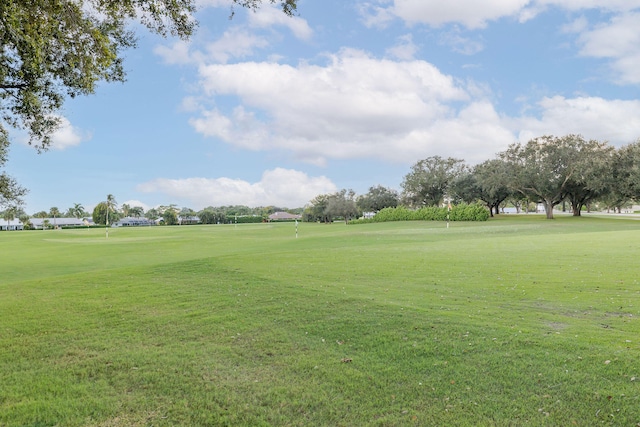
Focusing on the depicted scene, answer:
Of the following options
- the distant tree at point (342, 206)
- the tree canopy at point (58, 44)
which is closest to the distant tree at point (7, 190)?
the tree canopy at point (58, 44)

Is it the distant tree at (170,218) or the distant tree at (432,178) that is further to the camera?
the distant tree at (170,218)

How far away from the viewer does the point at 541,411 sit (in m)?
4.61

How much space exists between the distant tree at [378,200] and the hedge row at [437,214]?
21419 mm

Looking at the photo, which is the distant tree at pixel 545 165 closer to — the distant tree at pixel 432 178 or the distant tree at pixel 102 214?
the distant tree at pixel 432 178

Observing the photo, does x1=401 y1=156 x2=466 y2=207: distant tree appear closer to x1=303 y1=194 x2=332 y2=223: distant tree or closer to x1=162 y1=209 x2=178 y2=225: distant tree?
x1=303 y1=194 x2=332 y2=223: distant tree

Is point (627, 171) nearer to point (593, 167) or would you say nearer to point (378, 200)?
point (593, 167)

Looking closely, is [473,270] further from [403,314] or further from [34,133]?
[34,133]

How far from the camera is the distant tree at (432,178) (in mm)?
84688

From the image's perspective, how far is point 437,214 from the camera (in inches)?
2704

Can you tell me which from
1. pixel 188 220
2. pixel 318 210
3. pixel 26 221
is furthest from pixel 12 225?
pixel 318 210

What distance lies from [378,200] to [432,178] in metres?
23.4

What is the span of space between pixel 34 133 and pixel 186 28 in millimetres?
6386

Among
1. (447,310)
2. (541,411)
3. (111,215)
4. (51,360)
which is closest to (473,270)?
(447,310)

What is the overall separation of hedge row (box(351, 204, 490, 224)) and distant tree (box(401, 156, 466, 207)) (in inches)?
411
